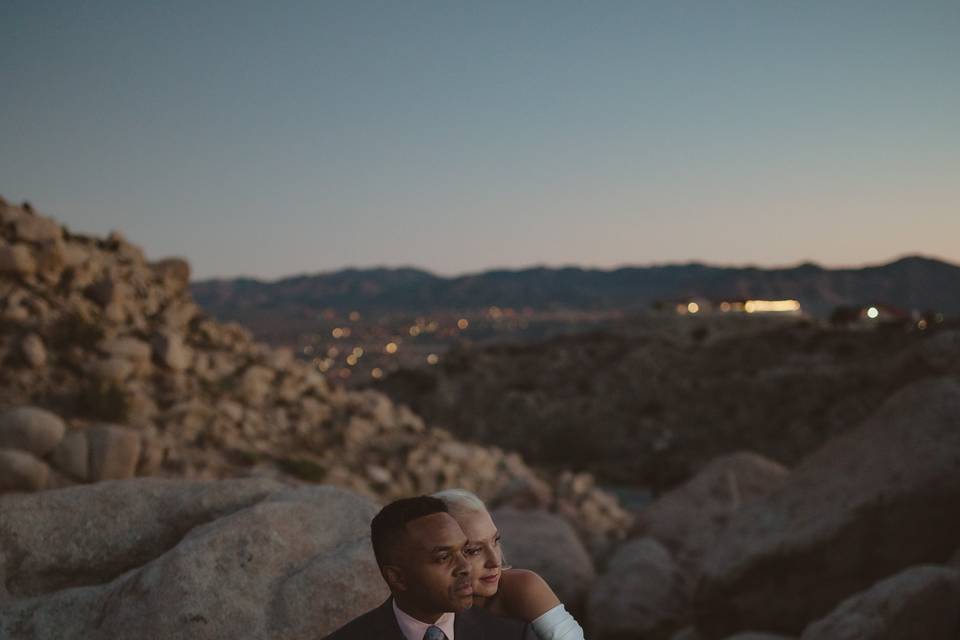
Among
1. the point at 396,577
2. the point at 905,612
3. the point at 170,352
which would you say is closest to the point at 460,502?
the point at 396,577

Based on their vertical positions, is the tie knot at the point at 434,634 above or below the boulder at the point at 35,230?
below

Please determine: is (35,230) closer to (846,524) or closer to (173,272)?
(173,272)

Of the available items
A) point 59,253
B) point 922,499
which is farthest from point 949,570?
point 59,253

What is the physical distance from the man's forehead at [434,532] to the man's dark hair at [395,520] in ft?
0.06

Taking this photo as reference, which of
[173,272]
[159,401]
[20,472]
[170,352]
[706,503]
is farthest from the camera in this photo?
[173,272]

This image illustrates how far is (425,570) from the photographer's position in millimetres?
2441

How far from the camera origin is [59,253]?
11.6m

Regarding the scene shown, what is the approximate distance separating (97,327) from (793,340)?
43.6m

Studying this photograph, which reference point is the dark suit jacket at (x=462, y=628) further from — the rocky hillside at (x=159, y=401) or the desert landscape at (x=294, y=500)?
the rocky hillside at (x=159, y=401)

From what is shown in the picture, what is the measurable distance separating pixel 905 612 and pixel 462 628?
4305 mm

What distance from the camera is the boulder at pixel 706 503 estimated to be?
40.0ft

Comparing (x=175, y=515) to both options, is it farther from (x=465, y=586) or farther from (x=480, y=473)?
(x=480, y=473)

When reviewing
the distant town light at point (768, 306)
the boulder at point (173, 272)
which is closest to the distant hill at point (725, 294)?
the distant town light at point (768, 306)

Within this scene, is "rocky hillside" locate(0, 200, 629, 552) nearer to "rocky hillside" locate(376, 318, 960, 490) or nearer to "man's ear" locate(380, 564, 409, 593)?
"man's ear" locate(380, 564, 409, 593)
